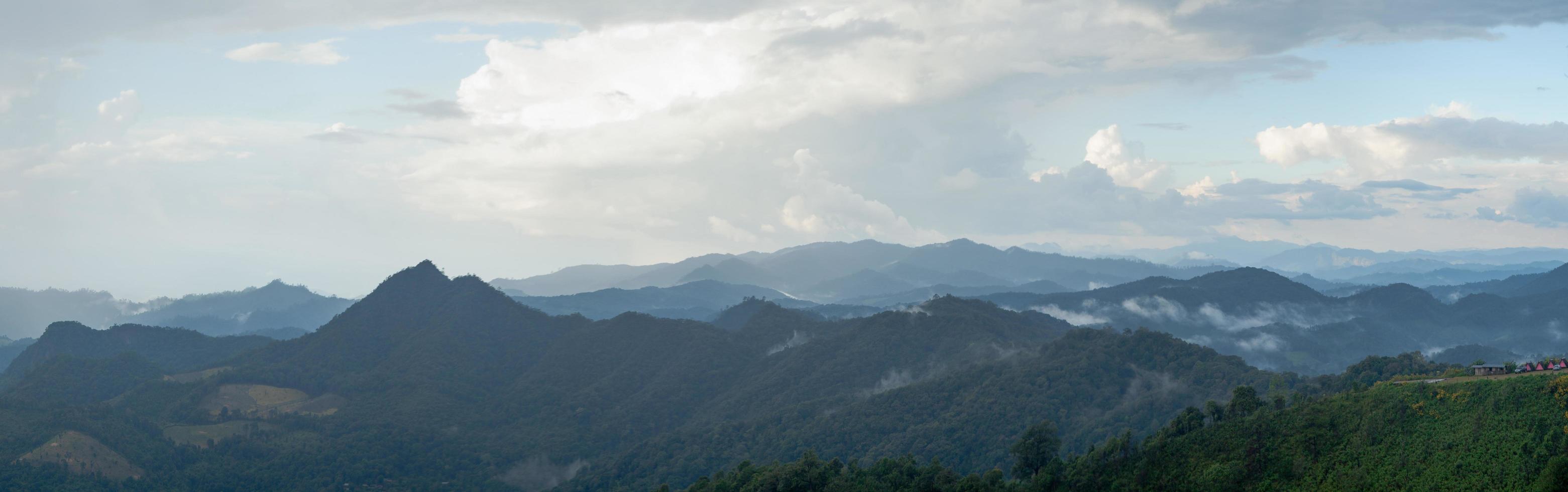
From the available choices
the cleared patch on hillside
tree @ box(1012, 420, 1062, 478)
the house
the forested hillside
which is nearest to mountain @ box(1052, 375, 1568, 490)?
the forested hillside

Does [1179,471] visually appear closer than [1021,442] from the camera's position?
Yes

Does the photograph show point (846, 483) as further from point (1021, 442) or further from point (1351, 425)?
point (1351, 425)

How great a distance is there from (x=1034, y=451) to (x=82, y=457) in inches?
6749

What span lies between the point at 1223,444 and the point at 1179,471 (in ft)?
21.9

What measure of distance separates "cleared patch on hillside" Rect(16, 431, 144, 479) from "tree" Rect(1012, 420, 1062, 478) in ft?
531

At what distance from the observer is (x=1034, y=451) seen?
13125 centimetres

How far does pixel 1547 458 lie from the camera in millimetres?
90500

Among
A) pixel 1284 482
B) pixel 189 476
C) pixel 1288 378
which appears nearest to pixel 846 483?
pixel 1284 482

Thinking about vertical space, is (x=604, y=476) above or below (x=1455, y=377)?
below

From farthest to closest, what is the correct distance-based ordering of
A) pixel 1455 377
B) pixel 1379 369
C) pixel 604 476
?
pixel 604 476 → pixel 1379 369 → pixel 1455 377

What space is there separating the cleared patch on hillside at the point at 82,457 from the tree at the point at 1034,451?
162 metres

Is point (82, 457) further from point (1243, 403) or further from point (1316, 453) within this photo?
point (1316, 453)

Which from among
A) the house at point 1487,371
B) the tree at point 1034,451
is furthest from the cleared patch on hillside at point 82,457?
the house at point 1487,371

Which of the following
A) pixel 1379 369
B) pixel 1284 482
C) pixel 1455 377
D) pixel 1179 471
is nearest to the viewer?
pixel 1284 482
